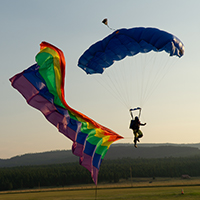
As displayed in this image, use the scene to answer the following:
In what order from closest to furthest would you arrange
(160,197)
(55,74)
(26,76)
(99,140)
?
1. (26,76)
2. (55,74)
3. (99,140)
4. (160,197)

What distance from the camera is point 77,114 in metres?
18.1

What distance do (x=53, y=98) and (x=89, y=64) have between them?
3.60 m

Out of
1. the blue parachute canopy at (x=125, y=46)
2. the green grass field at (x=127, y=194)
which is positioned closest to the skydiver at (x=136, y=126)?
the blue parachute canopy at (x=125, y=46)

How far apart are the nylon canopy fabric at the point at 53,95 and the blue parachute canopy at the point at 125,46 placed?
84.1 inches

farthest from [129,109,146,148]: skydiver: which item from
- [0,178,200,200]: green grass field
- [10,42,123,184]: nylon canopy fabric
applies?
[0,178,200,200]: green grass field

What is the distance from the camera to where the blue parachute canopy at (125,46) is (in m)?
18.0

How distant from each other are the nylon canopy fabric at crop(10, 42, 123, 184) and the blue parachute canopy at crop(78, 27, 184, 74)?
7.01ft

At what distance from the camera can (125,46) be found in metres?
19.1

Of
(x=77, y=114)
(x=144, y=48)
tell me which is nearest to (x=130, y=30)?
(x=144, y=48)

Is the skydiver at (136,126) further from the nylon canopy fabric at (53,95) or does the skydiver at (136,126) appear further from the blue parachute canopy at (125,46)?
the blue parachute canopy at (125,46)

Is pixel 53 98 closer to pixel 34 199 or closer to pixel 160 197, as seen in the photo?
pixel 160 197

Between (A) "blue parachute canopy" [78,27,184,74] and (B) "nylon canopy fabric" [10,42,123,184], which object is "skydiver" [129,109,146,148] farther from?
(A) "blue parachute canopy" [78,27,184,74]

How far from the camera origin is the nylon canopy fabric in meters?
17.0

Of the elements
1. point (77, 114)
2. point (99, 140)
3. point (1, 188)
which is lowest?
point (1, 188)
